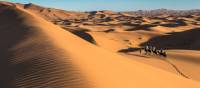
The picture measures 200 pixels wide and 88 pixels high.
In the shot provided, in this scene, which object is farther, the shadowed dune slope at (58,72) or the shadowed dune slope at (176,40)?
the shadowed dune slope at (176,40)

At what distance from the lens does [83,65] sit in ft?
24.7

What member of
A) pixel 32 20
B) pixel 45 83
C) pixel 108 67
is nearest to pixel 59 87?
pixel 45 83

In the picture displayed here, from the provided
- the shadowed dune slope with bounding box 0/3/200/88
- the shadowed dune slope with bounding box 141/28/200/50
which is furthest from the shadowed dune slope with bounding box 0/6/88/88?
the shadowed dune slope with bounding box 141/28/200/50

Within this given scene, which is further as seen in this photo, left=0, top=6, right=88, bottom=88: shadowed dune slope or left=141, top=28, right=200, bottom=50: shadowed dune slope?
left=141, top=28, right=200, bottom=50: shadowed dune slope

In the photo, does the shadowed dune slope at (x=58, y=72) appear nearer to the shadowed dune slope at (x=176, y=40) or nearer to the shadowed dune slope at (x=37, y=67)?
the shadowed dune slope at (x=37, y=67)

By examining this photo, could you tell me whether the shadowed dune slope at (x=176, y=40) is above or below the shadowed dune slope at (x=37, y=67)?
below

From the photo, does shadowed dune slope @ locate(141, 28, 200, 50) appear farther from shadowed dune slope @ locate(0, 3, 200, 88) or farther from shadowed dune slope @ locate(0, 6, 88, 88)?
shadowed dune slope @ locate(0, 3, 200, 88)

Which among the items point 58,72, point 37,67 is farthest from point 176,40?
point 58,72

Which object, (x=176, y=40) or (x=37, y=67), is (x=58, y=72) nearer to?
(x=37, y=67)

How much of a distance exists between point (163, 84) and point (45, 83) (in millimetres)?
3113

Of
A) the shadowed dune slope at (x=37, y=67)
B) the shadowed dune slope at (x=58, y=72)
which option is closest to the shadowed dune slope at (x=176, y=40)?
the shadowed dune slope at (x=37, y=67)

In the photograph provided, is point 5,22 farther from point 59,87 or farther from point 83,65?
point 59,87

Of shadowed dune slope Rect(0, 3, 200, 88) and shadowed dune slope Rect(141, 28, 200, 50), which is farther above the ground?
shadowed dune slope Rect(0, 3, 200, 88)

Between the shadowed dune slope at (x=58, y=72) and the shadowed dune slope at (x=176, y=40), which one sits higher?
the shadowed dune slope at (x=58, y=72)
